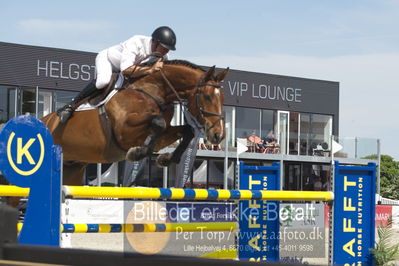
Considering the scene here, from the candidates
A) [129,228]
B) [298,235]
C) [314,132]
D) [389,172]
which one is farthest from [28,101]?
[389,172]

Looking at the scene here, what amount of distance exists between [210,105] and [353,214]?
62.9 inches

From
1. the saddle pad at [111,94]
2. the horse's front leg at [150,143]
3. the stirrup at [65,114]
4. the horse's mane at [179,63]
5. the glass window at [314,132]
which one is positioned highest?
the glass window at [314,132]

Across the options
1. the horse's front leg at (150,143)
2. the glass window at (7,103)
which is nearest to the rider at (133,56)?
the horse's front leg at (150,143)

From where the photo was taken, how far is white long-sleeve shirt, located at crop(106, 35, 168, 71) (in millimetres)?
6348

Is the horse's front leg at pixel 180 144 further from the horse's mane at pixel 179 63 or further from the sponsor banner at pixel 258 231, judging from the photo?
the sponsor banner at pixel 258 231

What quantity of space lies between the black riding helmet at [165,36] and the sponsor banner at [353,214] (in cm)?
174

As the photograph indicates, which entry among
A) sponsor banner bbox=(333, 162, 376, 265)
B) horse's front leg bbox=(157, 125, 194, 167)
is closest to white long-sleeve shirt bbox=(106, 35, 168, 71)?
horse's front leg bbox=(157, 125, 194, 167)

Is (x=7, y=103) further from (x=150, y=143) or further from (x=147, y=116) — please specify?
(x=150, y=143)

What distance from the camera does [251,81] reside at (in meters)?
35.1

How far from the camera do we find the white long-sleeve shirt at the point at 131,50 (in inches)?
250

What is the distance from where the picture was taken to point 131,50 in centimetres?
636

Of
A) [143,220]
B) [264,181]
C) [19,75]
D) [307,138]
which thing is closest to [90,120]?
[143,220]

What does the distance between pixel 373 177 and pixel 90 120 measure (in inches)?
99.0

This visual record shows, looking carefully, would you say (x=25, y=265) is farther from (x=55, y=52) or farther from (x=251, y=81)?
(x=251, y=81)
